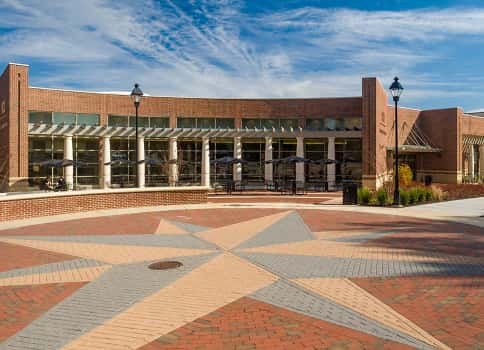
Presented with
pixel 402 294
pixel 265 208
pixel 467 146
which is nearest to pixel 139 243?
pixel 402 294

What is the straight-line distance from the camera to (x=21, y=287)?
739 cm

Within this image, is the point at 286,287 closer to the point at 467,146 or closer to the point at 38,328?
the point at 38,328

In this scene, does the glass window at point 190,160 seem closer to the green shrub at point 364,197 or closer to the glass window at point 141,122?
the glass window at point 141,122

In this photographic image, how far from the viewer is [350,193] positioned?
73.1ft

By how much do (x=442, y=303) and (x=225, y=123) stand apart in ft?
110

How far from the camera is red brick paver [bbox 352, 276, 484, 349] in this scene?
17.3ft

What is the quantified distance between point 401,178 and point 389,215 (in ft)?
51.7

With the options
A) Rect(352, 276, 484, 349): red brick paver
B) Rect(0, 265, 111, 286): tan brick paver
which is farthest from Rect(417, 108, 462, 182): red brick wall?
Rect(0, 265, 111, 286): tan brick paver

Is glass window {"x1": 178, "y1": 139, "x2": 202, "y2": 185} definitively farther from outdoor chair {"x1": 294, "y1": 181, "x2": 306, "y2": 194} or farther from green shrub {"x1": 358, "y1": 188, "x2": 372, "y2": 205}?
green shrub {"x1": 358, "y1": 188, "x2": 372, "y2": 205}

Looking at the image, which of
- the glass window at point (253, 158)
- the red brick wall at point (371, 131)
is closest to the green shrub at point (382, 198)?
the red brick wall at point (371, 131)

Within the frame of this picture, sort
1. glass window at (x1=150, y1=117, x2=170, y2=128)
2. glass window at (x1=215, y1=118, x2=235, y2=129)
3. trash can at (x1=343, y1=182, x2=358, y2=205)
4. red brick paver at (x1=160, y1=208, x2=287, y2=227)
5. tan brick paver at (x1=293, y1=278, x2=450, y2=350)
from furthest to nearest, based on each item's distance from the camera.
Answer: glass window at (x1=215, y1=118, x2=235, y2=129)
glass window at (x1=150, y1=117, x2=170, y2=128)
trash can at (x1=343, y1=182, x2=358, y2=205)
red brick paver at (x1=160, y1=208, x2=287, y2=227)
tan brick paver at (x1=293, y1=278, x2=450, y2=350)

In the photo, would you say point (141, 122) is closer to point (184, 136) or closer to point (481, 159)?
point (184, 136)

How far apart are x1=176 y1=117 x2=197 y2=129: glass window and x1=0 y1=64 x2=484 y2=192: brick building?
0.31ft

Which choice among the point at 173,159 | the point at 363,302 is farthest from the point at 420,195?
the point at 173,159
